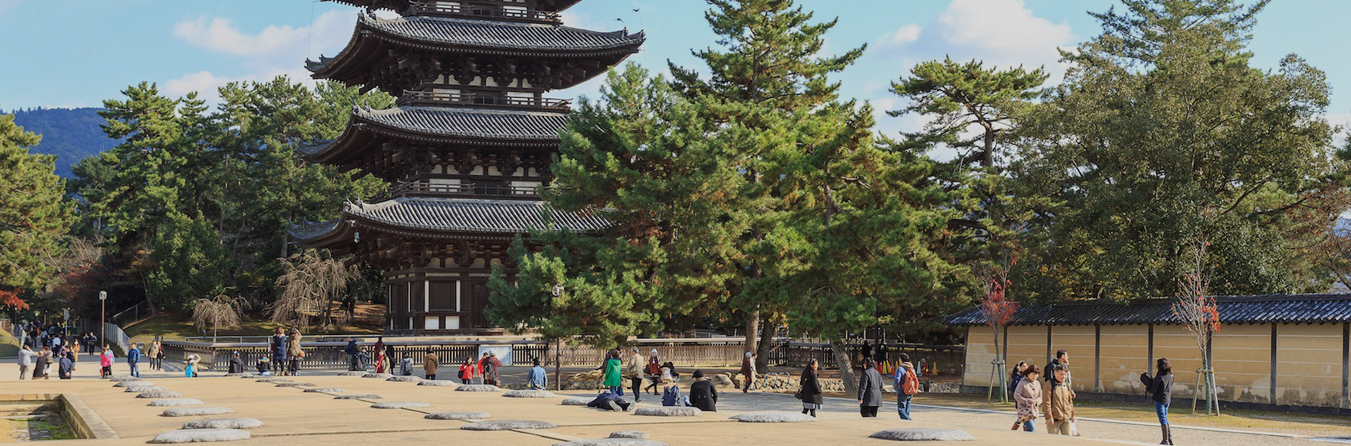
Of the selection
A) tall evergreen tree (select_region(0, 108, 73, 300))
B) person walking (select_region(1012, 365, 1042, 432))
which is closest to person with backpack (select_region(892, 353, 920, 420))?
person walking (select_region(1012, 365, 1042, 432))

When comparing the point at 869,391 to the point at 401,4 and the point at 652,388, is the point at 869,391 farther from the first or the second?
the point at 401,4

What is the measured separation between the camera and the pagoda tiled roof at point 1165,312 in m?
27.4

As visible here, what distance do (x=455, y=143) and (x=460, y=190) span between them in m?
2.35

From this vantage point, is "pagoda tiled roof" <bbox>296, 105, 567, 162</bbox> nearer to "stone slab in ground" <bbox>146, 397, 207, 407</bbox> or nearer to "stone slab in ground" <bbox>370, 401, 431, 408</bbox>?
"stone slab in ground" <bbox>146, 397, 207, 407</bbox>

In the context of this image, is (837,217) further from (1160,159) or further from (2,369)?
(2,369)

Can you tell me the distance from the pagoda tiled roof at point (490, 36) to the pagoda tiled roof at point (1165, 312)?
65.4ft

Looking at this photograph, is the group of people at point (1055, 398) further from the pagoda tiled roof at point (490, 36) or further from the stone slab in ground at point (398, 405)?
the pagoda tiled roof at point (490, 36)

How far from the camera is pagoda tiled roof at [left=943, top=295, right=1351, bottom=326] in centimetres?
2741

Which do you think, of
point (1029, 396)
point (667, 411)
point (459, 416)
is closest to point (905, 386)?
point (1029, 396)

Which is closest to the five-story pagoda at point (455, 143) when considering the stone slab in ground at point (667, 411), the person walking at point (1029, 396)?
the stone slab in ground at point (667, 411)

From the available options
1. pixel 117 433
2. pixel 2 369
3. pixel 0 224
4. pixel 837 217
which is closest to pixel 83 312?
pixel 0 224

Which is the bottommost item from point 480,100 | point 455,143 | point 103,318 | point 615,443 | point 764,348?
point 103,318

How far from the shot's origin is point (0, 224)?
76.4 meters

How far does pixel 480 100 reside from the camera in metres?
49.6
